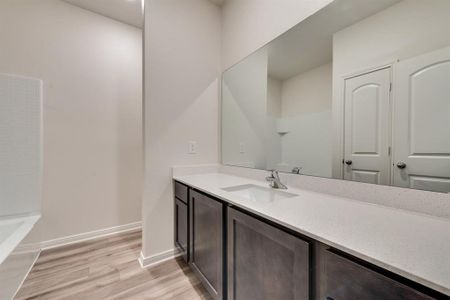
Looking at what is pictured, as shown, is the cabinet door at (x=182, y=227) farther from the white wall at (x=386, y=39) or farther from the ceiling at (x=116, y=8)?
the ceiling at (x=116, y=8)

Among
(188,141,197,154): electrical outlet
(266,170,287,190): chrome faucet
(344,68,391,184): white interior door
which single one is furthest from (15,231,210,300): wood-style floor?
(344,68,391,184): white interior door

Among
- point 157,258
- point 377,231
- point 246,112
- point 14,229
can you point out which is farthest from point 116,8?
point 377,231

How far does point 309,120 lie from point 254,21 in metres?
1.10

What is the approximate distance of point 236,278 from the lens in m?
1.02

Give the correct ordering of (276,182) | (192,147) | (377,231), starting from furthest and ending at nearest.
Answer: (192,147) → (276,182) → (377,231)

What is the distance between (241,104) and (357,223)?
153cm

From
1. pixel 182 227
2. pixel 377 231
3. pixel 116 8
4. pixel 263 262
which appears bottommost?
pixel 182 227

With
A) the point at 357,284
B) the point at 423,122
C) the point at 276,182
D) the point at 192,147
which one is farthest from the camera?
the point at 192,147

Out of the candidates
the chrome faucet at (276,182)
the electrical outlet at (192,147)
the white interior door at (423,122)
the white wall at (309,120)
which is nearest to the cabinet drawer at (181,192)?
the electrical outlet at (192,147)

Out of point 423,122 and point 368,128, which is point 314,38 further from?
point 423,122

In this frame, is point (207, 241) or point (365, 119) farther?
point (207, 241)

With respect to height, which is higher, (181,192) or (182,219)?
(181,192)

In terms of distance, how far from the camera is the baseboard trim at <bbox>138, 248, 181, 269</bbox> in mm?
1690

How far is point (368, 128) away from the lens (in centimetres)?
100
